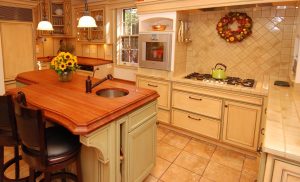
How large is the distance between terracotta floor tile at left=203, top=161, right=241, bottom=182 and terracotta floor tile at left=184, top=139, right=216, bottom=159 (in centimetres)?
21

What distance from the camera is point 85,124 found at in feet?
4.25

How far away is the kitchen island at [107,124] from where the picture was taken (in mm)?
1391

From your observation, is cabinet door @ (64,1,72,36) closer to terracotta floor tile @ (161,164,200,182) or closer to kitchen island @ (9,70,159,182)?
kitchen island @ (9,70,159,182)

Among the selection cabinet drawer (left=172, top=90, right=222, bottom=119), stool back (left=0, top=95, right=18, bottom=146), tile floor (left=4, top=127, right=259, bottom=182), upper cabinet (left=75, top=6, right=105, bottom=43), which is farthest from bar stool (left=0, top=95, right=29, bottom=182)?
upper cabinet (left=75, top=6, right=105, bottom=43)

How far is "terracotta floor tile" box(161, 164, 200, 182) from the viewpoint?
7.25 ft

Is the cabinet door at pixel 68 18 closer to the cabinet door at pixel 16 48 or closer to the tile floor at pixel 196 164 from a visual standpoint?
the cabinet door at pixel 16 48

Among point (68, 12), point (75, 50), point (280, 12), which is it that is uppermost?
point (68, 12)

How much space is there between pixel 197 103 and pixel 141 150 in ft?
4.33

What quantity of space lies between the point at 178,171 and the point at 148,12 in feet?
7.93

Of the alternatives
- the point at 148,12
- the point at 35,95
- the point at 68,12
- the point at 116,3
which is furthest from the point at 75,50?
the point at 35,95

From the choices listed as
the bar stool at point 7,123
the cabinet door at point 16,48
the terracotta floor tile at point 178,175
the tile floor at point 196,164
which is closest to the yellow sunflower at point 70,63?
the bar stool at point 7,123

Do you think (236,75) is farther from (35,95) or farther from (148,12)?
(35,95)

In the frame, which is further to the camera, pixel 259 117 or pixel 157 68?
pixel 157 68

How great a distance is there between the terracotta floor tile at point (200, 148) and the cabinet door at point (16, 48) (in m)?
3.44
